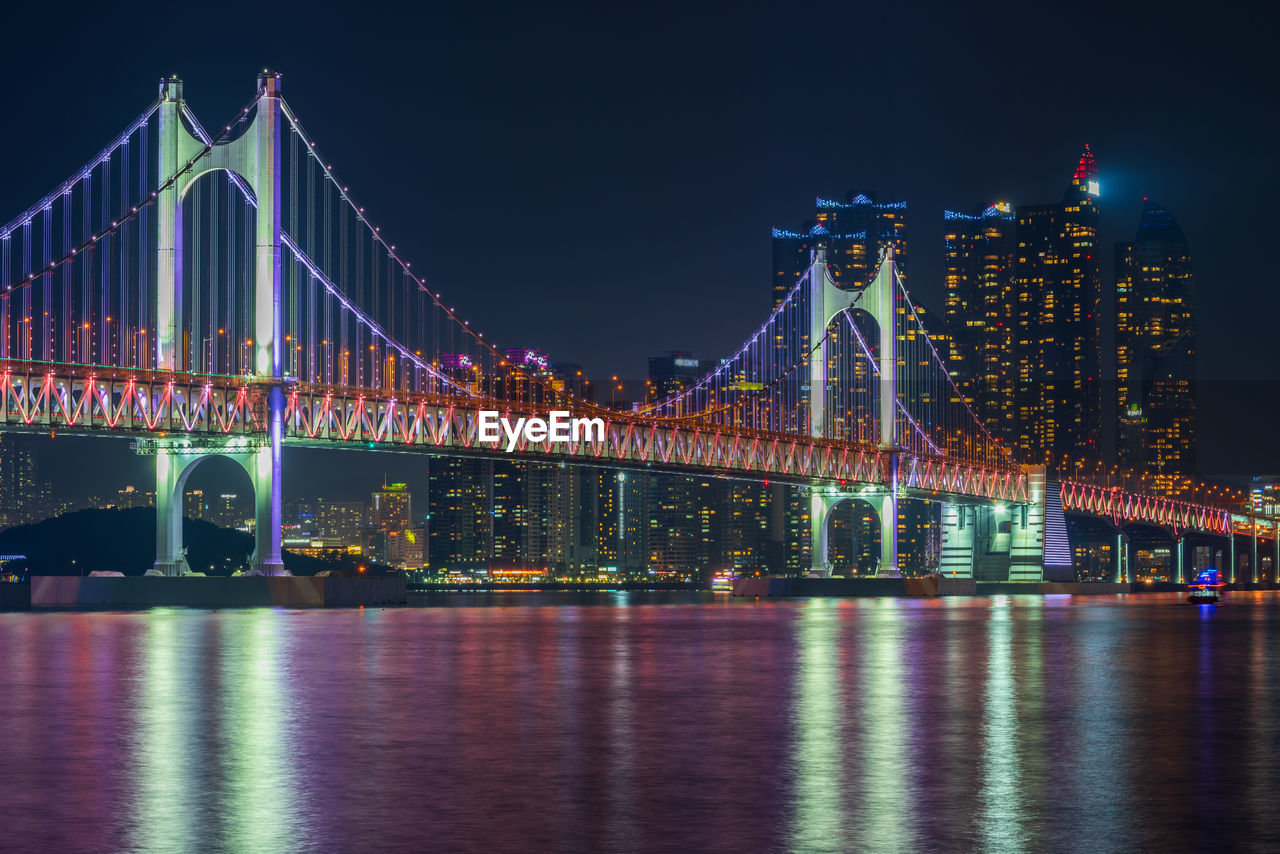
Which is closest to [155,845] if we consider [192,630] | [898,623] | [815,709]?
[815,709]

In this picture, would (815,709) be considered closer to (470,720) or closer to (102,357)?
(470,720)

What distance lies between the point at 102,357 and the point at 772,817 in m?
56.0

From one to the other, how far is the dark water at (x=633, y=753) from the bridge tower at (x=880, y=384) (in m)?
75.9

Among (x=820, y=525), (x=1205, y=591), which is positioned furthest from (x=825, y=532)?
(x=1205, y=591)

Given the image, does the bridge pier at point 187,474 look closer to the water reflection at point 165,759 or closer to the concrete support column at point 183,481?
the concrete support column at point 183,481

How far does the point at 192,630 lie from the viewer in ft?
131

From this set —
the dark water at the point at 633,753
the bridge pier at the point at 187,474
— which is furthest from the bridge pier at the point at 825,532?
the dark water at the point at 633,753

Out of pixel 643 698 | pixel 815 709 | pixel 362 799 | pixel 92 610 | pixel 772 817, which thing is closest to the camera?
pixel 772 817

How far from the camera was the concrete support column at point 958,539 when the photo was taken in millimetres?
131375

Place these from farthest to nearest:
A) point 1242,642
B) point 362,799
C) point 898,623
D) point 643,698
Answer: point 898,623, point 1242,642, point 643,698, point 362,799

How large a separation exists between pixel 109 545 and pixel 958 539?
309 ft

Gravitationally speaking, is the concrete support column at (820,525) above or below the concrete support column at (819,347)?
below

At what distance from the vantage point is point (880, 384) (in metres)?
108

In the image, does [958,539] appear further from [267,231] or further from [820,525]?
[267,231]
